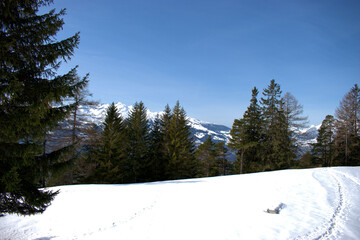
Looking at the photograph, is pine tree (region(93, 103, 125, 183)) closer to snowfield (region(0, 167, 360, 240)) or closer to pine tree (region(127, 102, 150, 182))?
pine tree (region(127, 102, 150, 182))

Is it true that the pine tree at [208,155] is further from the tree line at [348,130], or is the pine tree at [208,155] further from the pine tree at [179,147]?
the tree line at [348,130]

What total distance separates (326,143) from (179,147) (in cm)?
2795

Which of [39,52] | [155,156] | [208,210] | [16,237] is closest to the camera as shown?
[39,52]

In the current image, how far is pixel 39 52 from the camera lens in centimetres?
532

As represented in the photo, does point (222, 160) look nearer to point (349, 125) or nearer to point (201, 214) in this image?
point (349, 125)

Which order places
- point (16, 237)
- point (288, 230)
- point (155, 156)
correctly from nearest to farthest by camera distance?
point (288, 230) → point (16, 237) → point (155, 156)

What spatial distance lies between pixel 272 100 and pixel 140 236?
24.9 meters

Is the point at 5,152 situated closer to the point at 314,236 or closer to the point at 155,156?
the point at 314,236

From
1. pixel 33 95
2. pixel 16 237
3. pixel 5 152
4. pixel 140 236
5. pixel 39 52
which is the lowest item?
pixel 16 237

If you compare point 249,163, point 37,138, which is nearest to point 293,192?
point 37,138

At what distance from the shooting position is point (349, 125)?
25438mm

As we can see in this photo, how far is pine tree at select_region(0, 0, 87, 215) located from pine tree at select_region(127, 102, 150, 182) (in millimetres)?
18289

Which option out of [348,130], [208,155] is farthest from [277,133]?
[208,155]

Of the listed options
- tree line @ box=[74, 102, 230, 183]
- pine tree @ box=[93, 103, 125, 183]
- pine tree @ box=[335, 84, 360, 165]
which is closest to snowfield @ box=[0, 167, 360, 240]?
pine tree @ box=[93, 103, 125, 183]
